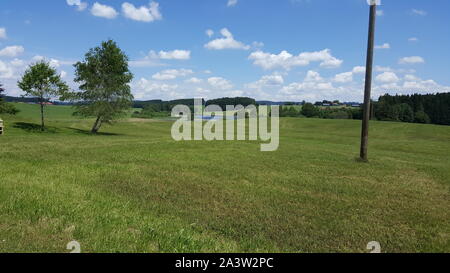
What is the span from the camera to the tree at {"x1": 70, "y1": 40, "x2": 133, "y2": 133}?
143 feet

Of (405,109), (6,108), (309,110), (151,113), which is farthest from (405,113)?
(6,108)

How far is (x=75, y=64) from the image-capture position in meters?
44.2

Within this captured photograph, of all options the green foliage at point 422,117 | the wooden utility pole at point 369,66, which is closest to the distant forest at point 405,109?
the green foliage at point 422,117

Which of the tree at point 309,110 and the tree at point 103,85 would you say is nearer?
the tree at point 103,85

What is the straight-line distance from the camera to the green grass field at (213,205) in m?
5.93

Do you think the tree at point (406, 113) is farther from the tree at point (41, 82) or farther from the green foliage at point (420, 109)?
the tree at point (41, 82)

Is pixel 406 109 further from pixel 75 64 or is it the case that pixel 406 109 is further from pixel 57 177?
pixel 57 177

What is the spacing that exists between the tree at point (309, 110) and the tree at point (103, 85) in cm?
12524

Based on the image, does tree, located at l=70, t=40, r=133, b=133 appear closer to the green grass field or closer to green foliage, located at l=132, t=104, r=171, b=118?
the green grass field

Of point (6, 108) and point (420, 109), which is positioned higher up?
point (420, 109)

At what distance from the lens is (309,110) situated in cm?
15612

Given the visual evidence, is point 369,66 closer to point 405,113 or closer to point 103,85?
point 103,85

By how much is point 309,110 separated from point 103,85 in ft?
421
